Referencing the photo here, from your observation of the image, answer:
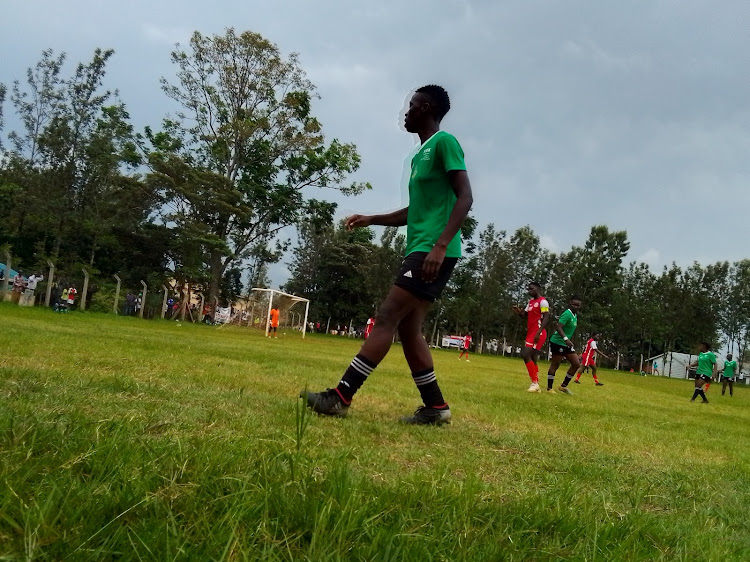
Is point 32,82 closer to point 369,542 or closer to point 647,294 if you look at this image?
point 369,542

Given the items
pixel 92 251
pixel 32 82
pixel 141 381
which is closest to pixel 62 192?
pixel 92 251

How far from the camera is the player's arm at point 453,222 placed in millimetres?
3668

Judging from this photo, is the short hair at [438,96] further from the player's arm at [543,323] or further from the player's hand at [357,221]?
the player's arm at [543,323]

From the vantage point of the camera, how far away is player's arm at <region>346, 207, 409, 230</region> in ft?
15.0

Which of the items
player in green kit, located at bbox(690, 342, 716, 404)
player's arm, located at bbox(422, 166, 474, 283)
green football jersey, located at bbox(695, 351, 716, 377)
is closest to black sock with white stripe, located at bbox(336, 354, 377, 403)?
player's arm, located at bbox(422, 166, 474, 283)

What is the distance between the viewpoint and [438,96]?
4191mm

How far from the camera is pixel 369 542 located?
137 centimetres

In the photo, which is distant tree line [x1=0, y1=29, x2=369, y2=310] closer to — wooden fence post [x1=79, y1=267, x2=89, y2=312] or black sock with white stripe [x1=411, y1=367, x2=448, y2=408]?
wooden fence post [x1=79, y1=267, x2=89, y2=312]

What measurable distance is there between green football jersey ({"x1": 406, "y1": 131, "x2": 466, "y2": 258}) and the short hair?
Answer: 0.30 metres

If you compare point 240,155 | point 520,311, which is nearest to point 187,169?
point 240,155

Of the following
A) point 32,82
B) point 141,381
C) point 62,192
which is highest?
point 32,82

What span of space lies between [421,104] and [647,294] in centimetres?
7183

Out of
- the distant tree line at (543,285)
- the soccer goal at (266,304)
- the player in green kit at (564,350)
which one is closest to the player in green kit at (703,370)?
the player in green kit at (564,350)

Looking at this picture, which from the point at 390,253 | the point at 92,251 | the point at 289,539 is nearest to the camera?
the point at 289,539
